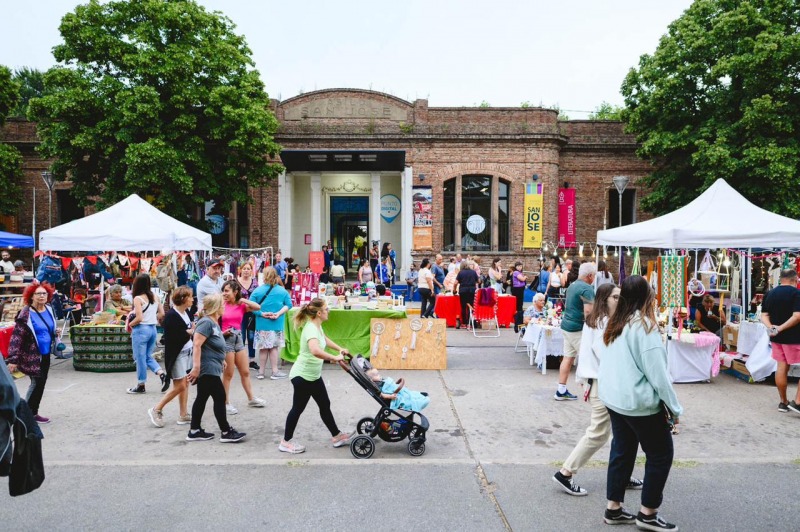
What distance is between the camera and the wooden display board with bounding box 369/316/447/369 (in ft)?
31.6

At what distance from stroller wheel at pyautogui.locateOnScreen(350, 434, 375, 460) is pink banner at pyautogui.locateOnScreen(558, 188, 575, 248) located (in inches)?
798

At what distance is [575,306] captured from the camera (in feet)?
24.6

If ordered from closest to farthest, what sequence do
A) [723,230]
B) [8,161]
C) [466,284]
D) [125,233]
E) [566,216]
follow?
[723,230]
[125,233]
[466,284]
[8,161]
[566,216]

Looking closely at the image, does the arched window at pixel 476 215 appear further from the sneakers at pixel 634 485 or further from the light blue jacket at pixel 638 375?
the light blue jacket at pixel 638 375

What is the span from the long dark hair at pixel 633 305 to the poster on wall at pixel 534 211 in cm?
2016

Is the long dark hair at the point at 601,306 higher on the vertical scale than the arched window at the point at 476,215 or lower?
lower

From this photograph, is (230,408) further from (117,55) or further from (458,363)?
(117,55)

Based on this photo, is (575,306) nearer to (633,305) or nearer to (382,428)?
(382,428)

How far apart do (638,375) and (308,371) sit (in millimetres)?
3071

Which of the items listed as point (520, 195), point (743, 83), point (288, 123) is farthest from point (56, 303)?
point (743, 83)

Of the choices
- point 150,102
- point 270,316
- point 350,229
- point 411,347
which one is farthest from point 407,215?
point 270,316

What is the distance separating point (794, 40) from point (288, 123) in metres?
18.2

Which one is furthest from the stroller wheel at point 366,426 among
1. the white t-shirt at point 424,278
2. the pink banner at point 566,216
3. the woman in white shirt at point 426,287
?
the pink banner at point 566,216

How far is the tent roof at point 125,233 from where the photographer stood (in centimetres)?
1059
